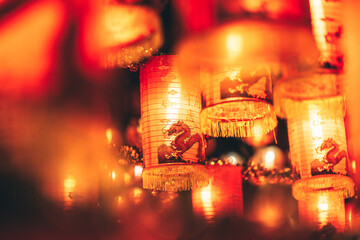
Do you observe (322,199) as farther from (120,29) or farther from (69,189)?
(120,29)

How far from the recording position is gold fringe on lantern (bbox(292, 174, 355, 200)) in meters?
3.88

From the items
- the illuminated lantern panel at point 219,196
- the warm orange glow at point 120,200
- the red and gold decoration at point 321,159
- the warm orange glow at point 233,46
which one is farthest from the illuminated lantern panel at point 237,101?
the warm orange glow at point 120,200

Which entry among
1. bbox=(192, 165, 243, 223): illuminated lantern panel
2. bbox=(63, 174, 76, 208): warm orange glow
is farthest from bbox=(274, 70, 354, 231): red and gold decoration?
bbox=(63, 174, 76, 208): warm orange glow

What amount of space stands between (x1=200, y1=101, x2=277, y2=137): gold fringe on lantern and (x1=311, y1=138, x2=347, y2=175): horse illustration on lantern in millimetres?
576

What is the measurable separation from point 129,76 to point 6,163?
242 cm

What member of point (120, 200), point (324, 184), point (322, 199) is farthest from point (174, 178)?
point (120, 200)

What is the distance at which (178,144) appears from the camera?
3.41 m

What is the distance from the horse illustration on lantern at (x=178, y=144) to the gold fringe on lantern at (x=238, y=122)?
179 mm

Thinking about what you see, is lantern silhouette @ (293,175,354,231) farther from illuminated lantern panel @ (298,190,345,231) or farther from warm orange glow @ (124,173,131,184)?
warm orange glow @ (124,173,131,184)

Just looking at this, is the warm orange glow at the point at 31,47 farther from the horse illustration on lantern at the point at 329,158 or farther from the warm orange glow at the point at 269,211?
the warm orange glow at the point at 269,211

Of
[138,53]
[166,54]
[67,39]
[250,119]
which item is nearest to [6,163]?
[67,39]

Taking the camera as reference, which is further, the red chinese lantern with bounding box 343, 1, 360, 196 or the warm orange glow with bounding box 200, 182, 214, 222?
the warm orange glow with bounding box 200, 182, 214, 222

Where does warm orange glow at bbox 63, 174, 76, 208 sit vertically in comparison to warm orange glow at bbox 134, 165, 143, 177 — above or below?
below

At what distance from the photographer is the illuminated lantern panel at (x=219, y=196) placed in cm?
541
